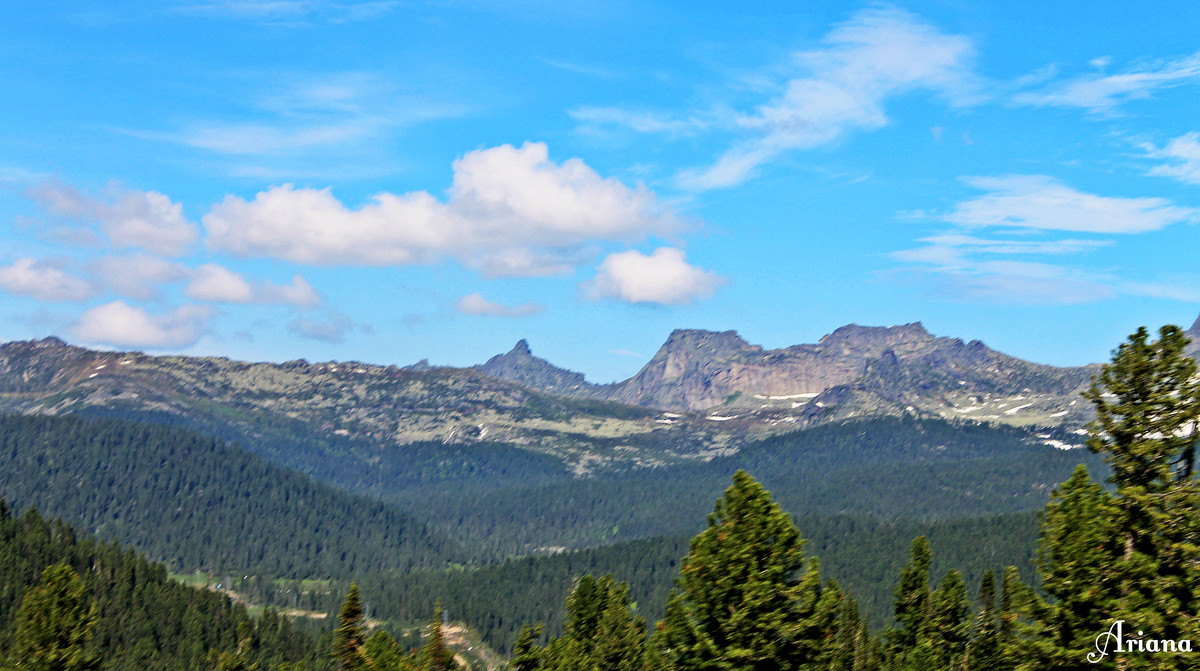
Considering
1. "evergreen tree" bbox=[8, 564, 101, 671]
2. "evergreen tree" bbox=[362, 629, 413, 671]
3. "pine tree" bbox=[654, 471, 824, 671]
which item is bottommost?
"evergreen tree" bbox=[362, 629, 413, 671]

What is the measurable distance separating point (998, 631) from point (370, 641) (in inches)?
2291

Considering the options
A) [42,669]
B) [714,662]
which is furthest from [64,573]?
[714,662]

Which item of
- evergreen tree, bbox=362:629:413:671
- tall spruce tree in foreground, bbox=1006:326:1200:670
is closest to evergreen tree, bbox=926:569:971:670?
evergreen tree, bbox=362:629:413:671

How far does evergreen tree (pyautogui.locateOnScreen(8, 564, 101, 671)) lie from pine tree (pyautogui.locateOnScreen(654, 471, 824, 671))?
5500cm

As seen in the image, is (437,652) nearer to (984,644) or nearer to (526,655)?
(526,655)

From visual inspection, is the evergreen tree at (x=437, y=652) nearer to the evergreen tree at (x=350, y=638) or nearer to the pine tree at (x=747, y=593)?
the evergreen tree at (x=350, y=638)

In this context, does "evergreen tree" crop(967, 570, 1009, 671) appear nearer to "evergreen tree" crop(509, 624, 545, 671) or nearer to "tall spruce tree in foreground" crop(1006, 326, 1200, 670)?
"evergreen tree" crop(509, 624, 545, 671)

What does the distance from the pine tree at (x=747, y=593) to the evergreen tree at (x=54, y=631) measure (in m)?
55.0

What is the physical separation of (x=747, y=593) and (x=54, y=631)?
59418 mm

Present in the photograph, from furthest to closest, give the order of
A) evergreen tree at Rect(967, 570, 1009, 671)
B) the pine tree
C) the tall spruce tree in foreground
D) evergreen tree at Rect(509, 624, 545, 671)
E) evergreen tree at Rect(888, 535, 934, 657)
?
evergreen tree at Rect(888, 535, 934, 657) < evergreen tree at Rect(967, 570, 1009, 671) < evergreen tree at Rect(509, 624, 545, 671) < the pine tree < the tall spruce tree in foreground

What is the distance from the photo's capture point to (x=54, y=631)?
8306 centimetres

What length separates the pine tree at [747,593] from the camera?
48031 millimetres

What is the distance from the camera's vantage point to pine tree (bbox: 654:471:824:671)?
48.0 meters

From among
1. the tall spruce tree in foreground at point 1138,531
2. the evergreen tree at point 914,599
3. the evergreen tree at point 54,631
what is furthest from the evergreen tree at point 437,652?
the evergreen tree at point 914,599
